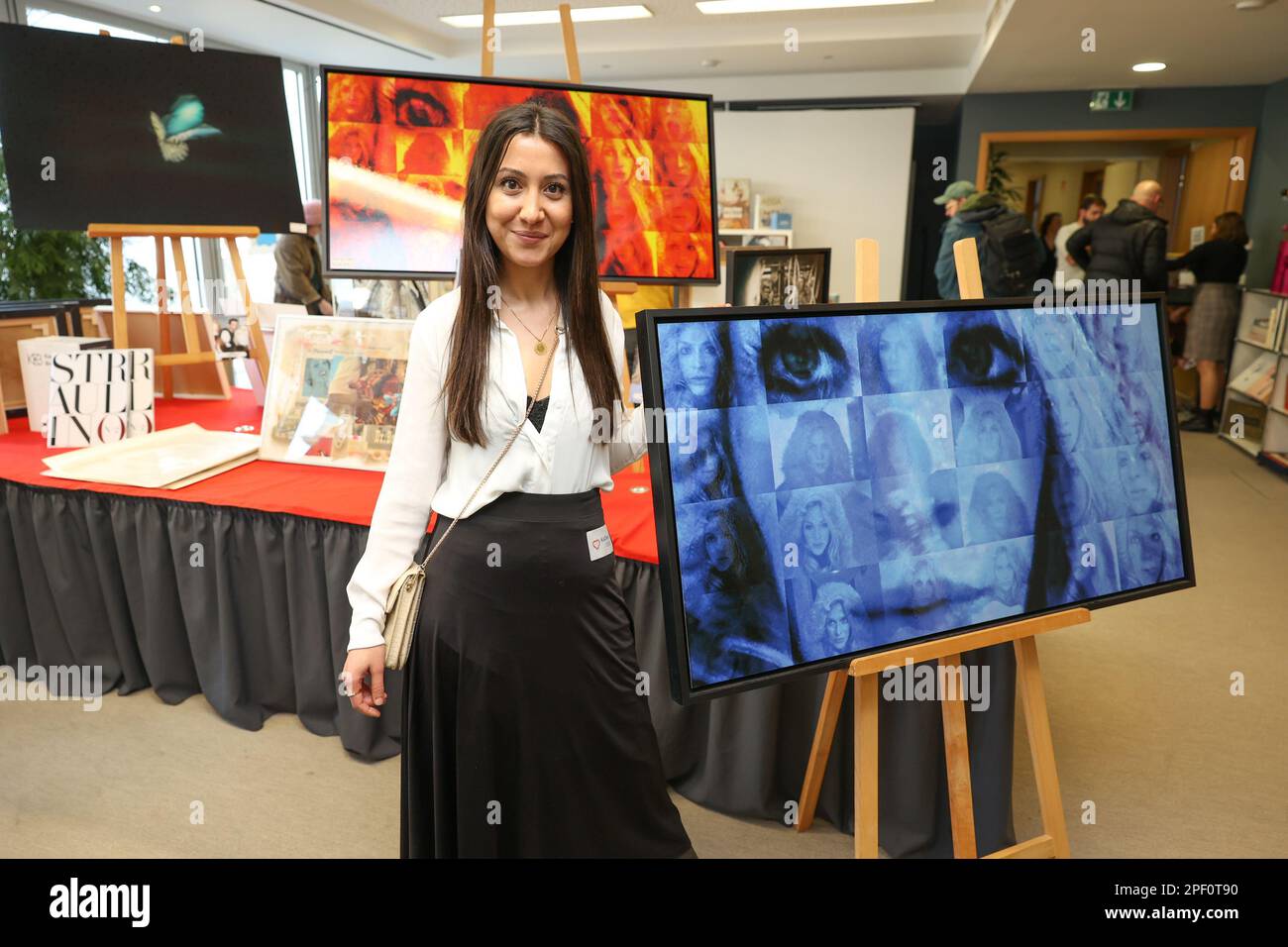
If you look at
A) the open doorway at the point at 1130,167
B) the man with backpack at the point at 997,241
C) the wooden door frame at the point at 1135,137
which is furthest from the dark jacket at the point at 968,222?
the wooden door frame at the point at 1135,137

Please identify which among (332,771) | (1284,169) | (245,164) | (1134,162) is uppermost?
(1134,162)

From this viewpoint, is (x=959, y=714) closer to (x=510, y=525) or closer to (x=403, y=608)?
(x=510, y=525)

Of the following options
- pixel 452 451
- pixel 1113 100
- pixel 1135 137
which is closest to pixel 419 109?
pixel 452 451

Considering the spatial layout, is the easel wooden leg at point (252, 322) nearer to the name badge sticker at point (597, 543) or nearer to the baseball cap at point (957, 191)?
the name badge sticker at point (597, 543)

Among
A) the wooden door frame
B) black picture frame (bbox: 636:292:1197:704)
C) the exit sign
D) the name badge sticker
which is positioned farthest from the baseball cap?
the name badge sticker

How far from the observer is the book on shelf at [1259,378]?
575cm

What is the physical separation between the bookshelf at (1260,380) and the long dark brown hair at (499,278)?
542 cm

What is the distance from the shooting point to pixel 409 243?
2.31m

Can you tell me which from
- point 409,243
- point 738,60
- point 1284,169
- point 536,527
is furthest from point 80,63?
point 1284,169

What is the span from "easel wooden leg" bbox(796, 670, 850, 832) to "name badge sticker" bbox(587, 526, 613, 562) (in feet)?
2.13

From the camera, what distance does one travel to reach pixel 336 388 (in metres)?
2.57

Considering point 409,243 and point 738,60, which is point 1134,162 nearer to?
point 738,60

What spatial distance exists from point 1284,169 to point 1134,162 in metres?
3.76

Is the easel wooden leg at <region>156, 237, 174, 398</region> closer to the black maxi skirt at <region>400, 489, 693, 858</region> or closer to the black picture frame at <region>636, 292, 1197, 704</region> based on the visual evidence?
the black maxi skirt at <region>400, 489, 693, 858</region>
